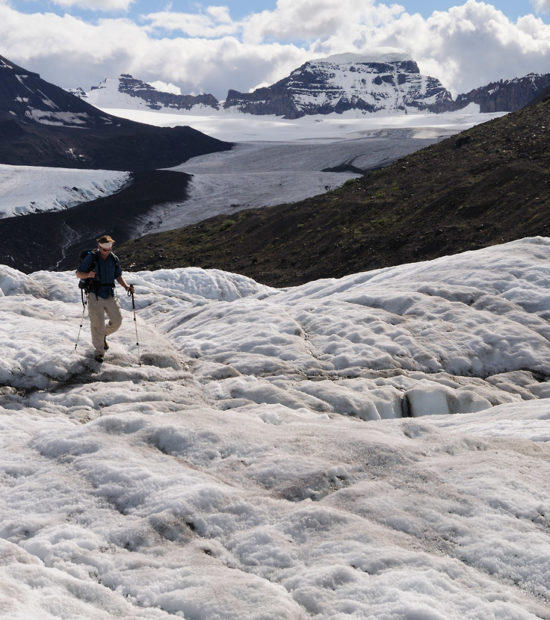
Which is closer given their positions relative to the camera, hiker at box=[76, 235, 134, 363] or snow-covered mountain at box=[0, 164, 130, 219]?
hiker at box=[76, 235, 134, 363]

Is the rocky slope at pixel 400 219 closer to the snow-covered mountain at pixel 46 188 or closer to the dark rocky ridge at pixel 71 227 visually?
the dark rocky ridge at pixel 71 227

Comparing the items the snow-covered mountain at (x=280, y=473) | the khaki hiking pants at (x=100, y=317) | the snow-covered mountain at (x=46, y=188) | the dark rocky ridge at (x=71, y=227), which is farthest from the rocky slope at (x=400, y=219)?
the khaki hiking pants at (x=100, y=317)

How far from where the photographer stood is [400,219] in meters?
50.2

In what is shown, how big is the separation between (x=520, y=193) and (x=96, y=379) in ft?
138

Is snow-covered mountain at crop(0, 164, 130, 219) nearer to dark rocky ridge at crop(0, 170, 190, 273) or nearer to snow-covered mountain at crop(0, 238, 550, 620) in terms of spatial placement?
dark rocky ridge at crop(0, 170, 190, 273)

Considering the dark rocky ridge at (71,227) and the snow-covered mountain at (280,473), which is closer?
the snow-covered mountain at (280,473)

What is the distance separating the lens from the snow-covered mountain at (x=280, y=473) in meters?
5.54

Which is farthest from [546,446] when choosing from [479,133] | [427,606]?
[479,133]

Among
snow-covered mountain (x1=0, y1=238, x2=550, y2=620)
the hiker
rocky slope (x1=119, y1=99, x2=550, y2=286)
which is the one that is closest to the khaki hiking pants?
the hiker

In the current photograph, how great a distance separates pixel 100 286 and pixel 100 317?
0.64 meters

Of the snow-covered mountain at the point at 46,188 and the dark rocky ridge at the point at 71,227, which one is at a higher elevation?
the snow-covered mountain at the point at 46,188

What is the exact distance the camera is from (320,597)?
216 inches

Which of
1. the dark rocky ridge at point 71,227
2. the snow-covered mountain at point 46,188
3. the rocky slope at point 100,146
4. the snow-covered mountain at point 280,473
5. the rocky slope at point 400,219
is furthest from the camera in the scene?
the rocky slope at point 100,146

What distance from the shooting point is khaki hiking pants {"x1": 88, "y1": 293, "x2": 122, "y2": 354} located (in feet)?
42.7
